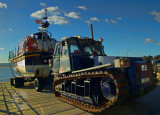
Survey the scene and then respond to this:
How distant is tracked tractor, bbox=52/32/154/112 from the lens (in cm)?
423

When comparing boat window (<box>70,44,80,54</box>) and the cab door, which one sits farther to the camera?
the cab door

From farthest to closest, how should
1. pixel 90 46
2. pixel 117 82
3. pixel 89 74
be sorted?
pixel 90 46, pixel 89 74, pixel 117 82

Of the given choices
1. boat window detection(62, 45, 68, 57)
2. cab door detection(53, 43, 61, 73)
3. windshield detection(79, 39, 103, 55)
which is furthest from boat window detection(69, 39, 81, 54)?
cab door detection(53, 43, 61, 73)

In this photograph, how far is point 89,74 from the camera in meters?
4.79

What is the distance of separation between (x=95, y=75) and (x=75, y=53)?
78.3 inches

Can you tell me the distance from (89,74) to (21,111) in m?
Result: 3.32

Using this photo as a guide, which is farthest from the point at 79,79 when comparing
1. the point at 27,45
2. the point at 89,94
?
the point at 27,45

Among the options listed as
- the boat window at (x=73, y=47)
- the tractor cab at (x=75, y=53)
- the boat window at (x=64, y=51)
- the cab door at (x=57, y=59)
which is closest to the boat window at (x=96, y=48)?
the tractor cab at (x=75, y=53)

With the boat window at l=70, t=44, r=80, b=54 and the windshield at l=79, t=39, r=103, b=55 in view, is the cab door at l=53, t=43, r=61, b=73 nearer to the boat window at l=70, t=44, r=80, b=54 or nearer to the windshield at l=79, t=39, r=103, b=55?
the boat window at l=70, t=44, r=80, b=54

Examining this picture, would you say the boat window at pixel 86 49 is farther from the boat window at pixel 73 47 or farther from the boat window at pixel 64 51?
the boat window at pixel 64 51

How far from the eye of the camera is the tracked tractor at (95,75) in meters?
4.23

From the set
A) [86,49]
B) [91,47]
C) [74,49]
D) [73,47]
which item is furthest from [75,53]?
[91,47]

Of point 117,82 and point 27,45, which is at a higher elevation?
point 27,45

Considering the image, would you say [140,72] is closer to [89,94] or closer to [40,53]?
[89,94]
